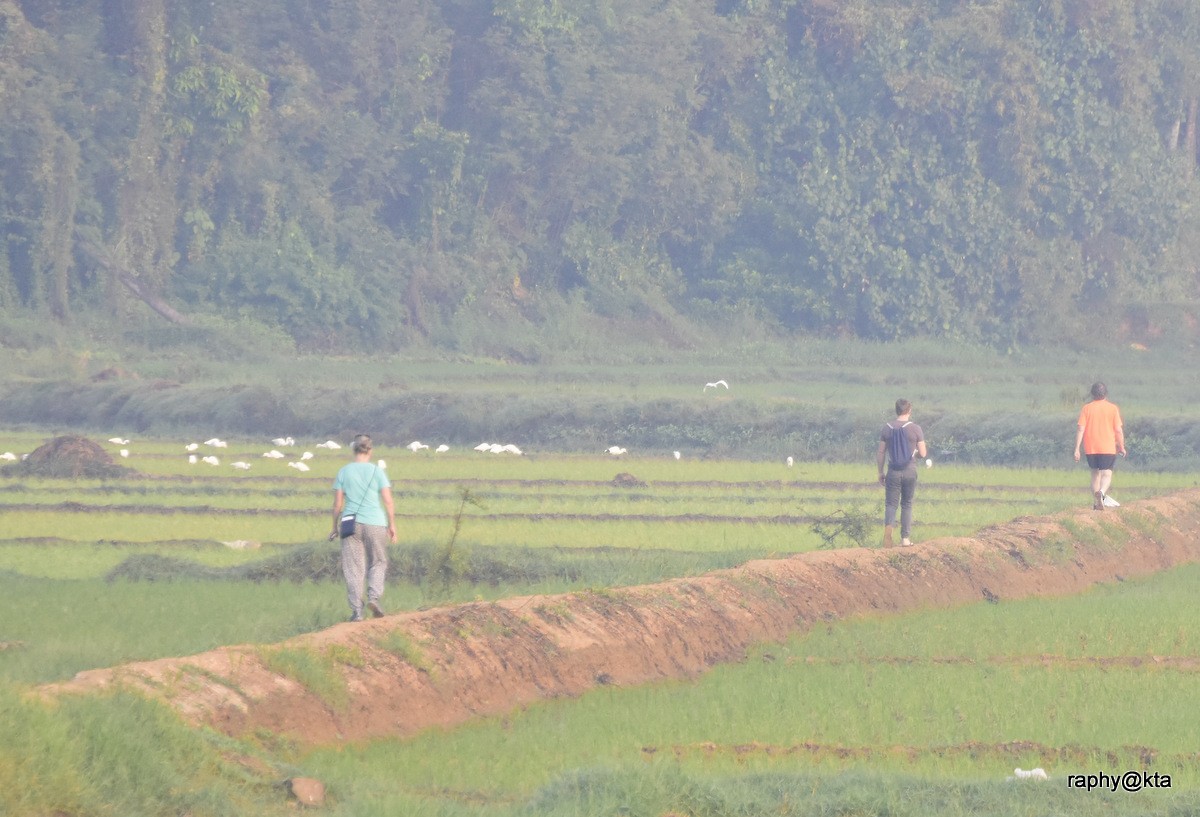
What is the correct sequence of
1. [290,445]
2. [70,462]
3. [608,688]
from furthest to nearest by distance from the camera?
1. [290,445]
2. [70,462]
3. [608,688]

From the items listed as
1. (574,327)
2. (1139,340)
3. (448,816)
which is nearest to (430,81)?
(574,327)

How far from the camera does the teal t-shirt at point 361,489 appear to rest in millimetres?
10852

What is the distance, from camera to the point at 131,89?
39250 mm

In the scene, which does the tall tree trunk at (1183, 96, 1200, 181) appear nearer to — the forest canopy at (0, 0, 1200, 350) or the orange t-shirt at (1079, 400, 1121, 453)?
the forest canopy at (0, 0, 1200, 350)

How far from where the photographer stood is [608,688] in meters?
10.6

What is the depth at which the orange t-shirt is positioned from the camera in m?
16.8

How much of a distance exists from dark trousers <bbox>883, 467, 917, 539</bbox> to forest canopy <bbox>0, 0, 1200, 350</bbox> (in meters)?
27.2

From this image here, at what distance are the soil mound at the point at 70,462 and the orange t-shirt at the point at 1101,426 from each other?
11.5 meters

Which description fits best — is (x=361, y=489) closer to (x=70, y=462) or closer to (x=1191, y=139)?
(x=70, y=462)

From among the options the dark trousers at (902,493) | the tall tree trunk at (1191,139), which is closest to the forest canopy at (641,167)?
the tall tree trunk at (1191,139)

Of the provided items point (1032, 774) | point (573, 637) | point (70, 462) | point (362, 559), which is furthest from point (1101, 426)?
point (70, 462)

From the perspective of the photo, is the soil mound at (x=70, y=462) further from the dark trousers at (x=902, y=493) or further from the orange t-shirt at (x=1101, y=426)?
the orange t-shirt at (x=1101, y=426)

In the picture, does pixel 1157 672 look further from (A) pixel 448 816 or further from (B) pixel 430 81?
(B) pixel 430 81

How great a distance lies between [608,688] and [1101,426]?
7912 mm
